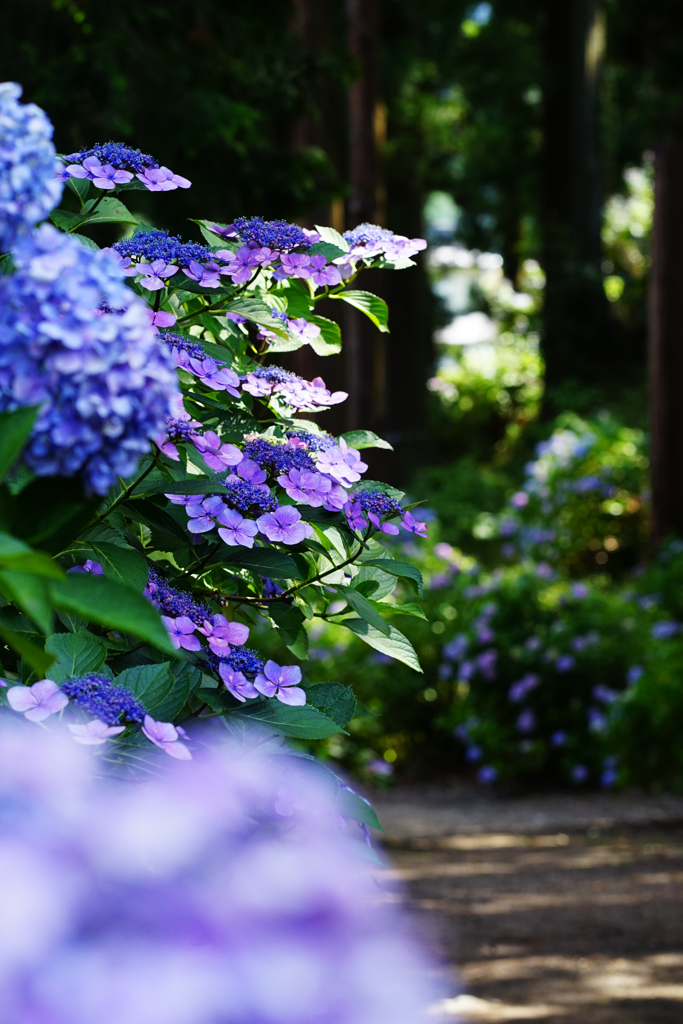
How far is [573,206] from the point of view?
52.6ft

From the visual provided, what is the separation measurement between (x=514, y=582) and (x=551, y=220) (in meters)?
10.7

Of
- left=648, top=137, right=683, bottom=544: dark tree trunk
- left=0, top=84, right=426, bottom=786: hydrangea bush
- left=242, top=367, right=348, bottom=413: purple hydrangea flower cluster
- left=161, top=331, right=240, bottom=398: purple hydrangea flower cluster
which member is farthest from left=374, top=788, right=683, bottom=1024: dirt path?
left=648, top=137, right=683, bottom=544: dark tree trunk

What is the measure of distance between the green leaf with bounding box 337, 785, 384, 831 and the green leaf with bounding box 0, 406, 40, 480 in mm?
568

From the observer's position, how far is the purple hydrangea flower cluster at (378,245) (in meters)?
1.68

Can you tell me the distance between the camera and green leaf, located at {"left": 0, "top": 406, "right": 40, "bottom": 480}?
810 millimetres

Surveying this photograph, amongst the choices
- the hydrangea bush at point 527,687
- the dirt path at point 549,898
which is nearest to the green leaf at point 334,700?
the dirt path at point 549,898

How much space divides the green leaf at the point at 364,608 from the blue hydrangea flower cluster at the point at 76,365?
60cm

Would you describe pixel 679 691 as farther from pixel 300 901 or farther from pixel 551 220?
pixel 551 220

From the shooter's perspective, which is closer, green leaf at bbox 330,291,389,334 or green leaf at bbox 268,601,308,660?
green leaf at bbox 268,601,308,660

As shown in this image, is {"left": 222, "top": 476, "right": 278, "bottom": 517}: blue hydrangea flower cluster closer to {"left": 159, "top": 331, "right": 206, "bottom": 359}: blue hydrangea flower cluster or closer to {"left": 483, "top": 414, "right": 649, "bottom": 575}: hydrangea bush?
{"left": 159, "top": 331, "right": 206, "bottom": 359}: blue hydrangea flower cluster

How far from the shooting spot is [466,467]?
13.7 m

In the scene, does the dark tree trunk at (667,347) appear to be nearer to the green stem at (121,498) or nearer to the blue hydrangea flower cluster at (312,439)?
the blue hydrangea flower cluster at (312,439)

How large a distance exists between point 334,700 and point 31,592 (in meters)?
0.72

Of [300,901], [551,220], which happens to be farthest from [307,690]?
[551,220]
